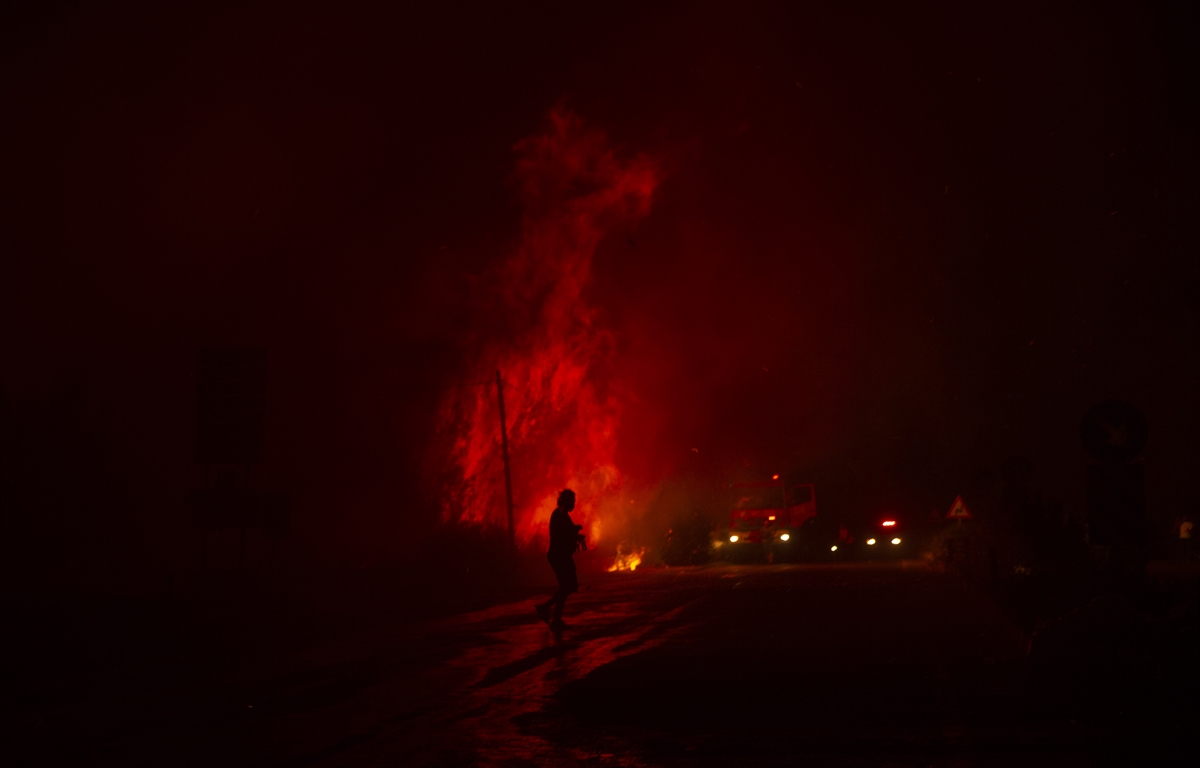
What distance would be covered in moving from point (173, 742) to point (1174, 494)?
72.2m

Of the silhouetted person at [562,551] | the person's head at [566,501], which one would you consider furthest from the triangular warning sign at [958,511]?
the person's head at [566,501]

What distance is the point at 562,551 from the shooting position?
15.6 meters

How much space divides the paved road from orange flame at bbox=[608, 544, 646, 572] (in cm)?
2607

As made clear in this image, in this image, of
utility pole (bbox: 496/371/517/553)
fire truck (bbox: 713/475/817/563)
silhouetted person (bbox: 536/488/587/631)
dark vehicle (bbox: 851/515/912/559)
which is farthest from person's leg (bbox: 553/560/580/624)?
dark vehicle (bbox: 851/515/912/559)

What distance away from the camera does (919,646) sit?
11.9 m

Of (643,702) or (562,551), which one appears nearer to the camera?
(643,702)

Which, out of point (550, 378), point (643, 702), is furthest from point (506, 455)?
point (643, 702)

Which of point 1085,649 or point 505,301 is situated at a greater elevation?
point 505,301

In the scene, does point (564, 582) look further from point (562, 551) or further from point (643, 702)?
A: point (643, 702)

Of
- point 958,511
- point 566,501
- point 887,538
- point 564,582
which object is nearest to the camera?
point 564,582

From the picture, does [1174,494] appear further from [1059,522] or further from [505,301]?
[1059,522]

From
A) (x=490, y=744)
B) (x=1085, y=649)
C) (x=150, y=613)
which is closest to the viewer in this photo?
(x=490, y=744)

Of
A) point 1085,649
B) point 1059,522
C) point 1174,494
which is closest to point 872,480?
point 1174,494

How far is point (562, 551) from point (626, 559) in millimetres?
26455
